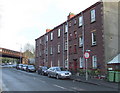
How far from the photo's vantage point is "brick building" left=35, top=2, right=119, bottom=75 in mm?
24406

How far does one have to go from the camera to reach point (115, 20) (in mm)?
25531

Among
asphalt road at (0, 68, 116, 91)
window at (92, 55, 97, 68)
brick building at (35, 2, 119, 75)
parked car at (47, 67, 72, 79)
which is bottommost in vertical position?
asphalt road at (0, 68, 116, 91)

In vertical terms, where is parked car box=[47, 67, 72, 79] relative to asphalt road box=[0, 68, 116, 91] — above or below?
above

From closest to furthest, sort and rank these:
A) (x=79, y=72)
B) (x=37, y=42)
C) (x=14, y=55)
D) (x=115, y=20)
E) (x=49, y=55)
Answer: (x=115, y=20), (x=79, y=72), (x=49, y=55), (x=37, y=42), (x=14, y=55)

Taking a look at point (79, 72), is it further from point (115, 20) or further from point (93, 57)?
point (115, 20)

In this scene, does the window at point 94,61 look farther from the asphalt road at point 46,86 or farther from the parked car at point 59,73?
the asphalt road at point 46,86

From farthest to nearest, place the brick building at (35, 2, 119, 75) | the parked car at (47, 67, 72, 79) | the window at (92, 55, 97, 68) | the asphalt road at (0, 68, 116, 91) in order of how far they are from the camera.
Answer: the window at (92, 55, 97, 68) → the brick building at (35, 2, 119, 75) → the parked car at (47, 67, 72, 79) → the asphalt road at (0, 68, 116, 91)

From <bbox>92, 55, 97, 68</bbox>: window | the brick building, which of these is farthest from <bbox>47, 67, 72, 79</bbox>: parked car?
the brick building

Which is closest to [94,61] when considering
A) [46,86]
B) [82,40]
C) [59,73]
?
[82,40]

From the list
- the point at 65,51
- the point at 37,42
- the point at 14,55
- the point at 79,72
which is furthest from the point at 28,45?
the point at 79,72

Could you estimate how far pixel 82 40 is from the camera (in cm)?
2941

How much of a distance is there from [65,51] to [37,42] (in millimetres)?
21787

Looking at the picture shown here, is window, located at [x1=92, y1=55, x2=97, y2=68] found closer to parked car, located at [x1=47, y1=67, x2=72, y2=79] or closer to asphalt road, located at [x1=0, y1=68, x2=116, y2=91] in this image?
parked car, located at [x1=47, y1=67, x2=72, y2=79]

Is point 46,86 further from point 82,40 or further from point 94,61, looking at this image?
point 82,40
